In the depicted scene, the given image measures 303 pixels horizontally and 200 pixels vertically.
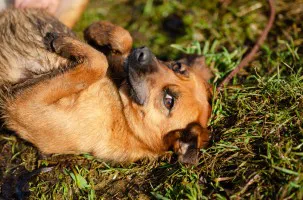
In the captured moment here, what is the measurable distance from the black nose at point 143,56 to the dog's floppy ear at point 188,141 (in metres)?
0.81

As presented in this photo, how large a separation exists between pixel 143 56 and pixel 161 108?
586mm

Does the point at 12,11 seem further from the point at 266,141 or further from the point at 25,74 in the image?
the point at 266,141

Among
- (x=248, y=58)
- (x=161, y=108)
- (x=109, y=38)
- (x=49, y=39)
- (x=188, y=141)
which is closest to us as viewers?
(x=188, y=141)

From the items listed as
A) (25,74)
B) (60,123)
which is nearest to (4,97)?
(25,74)

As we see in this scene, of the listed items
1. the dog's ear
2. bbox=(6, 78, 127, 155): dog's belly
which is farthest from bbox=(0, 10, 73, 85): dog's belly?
the dog's ear

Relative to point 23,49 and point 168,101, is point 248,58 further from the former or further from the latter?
point 23,49

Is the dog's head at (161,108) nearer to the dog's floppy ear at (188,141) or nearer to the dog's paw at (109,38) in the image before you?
the dog's floppy ear at (188,141)

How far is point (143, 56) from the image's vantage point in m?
4.14

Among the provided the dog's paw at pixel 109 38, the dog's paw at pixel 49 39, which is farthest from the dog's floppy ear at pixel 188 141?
the dog's paw at pixel 49 39

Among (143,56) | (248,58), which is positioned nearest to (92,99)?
(143,56)

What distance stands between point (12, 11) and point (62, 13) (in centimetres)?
102

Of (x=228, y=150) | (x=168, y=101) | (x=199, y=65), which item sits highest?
(x=168, y=101)

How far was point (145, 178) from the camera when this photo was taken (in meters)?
4.36

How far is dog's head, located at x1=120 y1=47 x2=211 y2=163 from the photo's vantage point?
419cm
